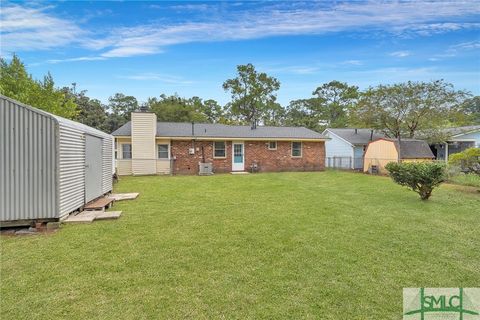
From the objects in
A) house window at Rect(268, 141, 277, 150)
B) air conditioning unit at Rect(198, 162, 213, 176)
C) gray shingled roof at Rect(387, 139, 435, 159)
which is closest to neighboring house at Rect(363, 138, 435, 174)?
gray shingled roof at Rect(387, 139, 435, 159)

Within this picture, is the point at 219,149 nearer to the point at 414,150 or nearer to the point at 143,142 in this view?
the point at 143,142

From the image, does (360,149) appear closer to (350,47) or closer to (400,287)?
(350,47)

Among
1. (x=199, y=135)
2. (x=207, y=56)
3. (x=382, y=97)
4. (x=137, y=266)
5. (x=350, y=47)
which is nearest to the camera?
(x=137, y=266)

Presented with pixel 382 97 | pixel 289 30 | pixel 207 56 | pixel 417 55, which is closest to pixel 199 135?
pixel 207 56

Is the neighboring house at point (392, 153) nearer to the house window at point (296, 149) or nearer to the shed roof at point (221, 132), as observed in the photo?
the shed roof at point (221, 132)

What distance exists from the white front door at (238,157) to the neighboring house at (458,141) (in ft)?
47.3

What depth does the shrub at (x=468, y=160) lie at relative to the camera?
10.1 m

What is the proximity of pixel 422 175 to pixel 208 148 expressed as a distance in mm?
11930

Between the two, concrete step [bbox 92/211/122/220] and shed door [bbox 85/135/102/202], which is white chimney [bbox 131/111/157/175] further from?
concrete step [bbox 92/211/122/220]

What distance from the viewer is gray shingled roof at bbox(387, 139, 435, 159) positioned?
16.7 meters

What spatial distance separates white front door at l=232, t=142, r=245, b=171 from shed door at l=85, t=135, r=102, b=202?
10364 mm

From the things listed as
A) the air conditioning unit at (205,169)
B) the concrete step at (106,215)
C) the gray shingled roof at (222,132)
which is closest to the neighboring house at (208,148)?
the gray shingled roof at (222,132)

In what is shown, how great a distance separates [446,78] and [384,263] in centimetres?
2050

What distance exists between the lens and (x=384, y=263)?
3.85 m
